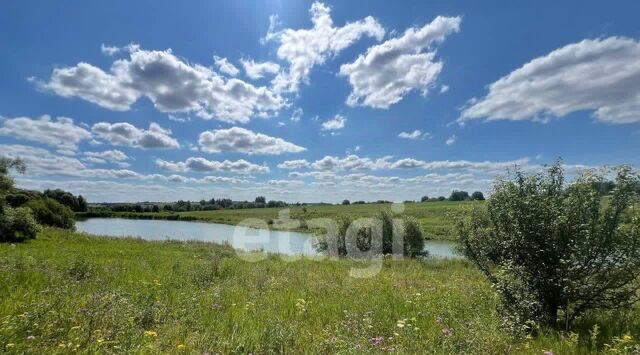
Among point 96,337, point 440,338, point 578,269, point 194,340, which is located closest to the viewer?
point 96,337

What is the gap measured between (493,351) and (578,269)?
242 cm

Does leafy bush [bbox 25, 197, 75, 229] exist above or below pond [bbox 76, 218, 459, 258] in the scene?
above

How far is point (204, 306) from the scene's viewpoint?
7059 mm

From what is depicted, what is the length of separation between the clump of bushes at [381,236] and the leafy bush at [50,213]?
31050 millimetres

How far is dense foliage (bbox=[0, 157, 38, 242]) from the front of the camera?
2005cm

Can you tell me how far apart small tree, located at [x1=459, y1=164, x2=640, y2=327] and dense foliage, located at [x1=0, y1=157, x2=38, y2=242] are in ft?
80.0

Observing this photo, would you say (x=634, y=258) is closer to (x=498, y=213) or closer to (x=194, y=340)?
(x=498, y=213)

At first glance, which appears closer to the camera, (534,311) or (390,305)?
(534,311)

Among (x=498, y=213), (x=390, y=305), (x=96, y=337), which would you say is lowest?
(x=390, y=305)

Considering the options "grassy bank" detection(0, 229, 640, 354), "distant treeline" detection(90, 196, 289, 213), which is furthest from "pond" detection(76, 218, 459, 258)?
"distant treeline" detection(90, 196, 289, 213)

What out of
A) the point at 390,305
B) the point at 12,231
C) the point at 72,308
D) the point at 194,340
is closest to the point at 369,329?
the point at 390,305

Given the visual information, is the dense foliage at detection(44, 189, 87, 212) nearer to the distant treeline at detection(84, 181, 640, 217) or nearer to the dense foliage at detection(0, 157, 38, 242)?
the distant treeline at detection(84, 181, 640, 217)

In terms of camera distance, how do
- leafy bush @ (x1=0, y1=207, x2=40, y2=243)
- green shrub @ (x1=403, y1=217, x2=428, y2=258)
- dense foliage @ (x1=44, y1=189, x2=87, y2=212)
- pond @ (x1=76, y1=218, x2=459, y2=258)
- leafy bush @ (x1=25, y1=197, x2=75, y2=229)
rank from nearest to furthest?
leafy bush @ (x1=0, y1=207, x2=40, y2=243)
green shrub @ (x1=403, y1=217, x2=428, y2=258)
pond @ (x1=76, y1=218, x2=459, y2=258)
leafy bush @ (x1=25, y1=197, x2=75, y2=229)
dense foliage @ (x1=44, y1=189, x2=87, y2=212)

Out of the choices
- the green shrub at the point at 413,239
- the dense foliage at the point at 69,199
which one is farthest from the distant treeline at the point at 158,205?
the green shrub at the point at 413,239
